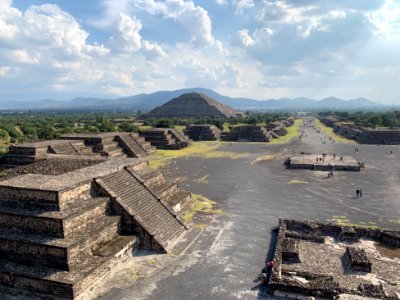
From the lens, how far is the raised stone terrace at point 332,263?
12.8m

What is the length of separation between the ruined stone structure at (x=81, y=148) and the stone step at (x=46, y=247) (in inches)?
611

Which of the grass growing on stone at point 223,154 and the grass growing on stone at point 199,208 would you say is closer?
the grass growing on stone at point 199,208

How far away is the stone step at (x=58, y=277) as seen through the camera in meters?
12.5

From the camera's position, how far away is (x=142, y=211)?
18375mm

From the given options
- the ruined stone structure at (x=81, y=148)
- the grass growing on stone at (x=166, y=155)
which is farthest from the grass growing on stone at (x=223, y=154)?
the ruined stone structure at (x=81, y=148)

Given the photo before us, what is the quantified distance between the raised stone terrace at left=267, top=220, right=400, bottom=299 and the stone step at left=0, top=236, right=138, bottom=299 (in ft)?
23.5

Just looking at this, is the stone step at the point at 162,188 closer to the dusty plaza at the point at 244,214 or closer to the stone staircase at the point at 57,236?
the dusty plaza at the point at 244,214

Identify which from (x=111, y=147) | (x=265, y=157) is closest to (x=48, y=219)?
(x=111, y=147)

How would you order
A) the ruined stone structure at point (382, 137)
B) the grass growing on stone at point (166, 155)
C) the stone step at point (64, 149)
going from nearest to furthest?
the stone step at point (64, 149) < the grass growing on stone at point (166, 155) < the ruined stone structure at point (382, 137)

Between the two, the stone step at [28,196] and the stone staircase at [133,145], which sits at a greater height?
the stone step at [28,196]

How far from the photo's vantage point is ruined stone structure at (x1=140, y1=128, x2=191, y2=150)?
59.7 m

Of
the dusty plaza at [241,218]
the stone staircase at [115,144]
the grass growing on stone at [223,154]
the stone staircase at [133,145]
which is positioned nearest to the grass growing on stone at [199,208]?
the dusty plaza at [241,218]

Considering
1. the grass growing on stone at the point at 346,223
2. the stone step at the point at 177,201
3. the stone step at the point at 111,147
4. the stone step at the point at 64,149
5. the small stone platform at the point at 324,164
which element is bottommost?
the grass growing on stone at the point at 346,223

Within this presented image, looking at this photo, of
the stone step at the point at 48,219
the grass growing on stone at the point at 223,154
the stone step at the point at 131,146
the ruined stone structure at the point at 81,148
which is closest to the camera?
the stone step at the point at 48,219
